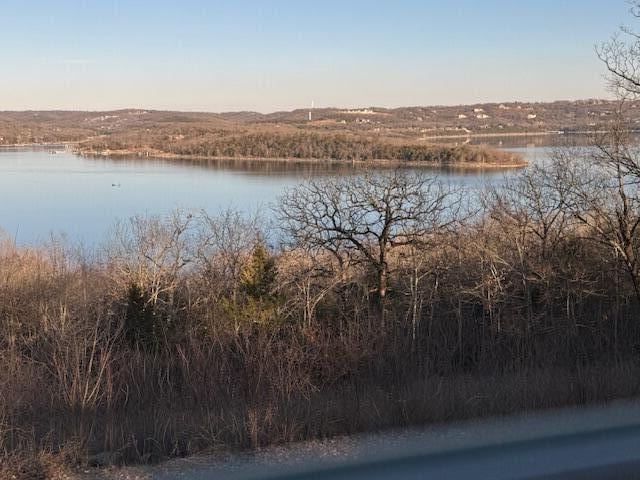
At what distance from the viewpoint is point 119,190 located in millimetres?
53156

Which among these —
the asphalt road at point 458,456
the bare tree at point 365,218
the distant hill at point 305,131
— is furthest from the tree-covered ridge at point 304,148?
the asphalt road at point 458,456

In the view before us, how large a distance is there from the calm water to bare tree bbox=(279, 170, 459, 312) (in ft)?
23.7

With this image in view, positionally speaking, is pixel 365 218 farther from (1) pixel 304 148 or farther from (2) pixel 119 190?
(1) pixel 304 148

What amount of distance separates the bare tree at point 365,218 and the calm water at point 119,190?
285 inches

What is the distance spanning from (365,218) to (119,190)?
127ft

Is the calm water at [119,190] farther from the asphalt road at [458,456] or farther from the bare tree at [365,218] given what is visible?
the asphalt road at [458,456]

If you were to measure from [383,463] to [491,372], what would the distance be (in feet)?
10.7

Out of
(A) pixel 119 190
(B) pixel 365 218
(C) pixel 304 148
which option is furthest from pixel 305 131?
(B) pixel 365 218

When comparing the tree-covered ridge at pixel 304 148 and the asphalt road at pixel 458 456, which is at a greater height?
the tree-covered ridge at pixel 304 148

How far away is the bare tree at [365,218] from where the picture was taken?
55.7 ft

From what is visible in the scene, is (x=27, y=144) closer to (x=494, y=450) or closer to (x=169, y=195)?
(x=169, y=195)

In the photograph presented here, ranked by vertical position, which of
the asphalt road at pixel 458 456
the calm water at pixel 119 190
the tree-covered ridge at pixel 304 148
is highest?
the tree-covered ridge at pixel 304 148

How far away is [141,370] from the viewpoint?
25.9 ft

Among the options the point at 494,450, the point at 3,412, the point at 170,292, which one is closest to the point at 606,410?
the point at 494,450
